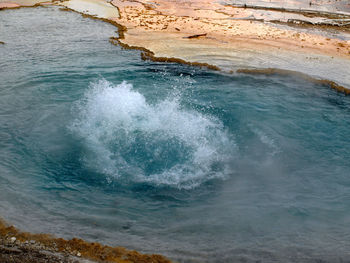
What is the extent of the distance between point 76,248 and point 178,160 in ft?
11.0

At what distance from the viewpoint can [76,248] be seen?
5.09 m

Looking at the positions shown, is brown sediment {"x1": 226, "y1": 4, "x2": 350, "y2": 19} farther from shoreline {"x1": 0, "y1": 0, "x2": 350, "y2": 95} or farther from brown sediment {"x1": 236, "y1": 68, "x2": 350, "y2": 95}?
brown sediment {"x1": 236, "y1": 68, "x2": 350, "y2": 95}

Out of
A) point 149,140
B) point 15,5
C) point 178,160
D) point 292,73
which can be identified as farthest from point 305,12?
point 15,5

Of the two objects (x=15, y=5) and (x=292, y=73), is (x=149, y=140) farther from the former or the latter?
(x=15, y=5)

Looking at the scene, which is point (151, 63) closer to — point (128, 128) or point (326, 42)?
point (128, 128)

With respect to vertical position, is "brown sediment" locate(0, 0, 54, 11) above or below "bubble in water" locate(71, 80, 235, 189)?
above

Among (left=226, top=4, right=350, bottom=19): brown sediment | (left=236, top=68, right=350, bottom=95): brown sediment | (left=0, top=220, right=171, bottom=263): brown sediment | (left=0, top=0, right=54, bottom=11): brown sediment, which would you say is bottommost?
(left=0, top=220, right=171, bottom=263): brown sediment

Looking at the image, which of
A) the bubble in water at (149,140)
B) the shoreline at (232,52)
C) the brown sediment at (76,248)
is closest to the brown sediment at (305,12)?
the shoreline at (232,52)

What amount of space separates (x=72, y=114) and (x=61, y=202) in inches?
148

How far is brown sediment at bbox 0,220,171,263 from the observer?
16.4 ft

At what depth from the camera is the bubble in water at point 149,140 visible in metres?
7.27

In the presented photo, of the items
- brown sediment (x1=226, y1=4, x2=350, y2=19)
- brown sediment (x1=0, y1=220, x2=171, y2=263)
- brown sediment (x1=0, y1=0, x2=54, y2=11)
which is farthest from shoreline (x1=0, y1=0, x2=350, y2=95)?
brown sediment (x1=0, y1=220, x2=171, y2=263)

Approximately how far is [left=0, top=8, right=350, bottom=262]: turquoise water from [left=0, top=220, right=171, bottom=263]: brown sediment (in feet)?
0.78

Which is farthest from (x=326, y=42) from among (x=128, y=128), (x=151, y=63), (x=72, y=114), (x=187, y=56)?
(x=72, y=114)
